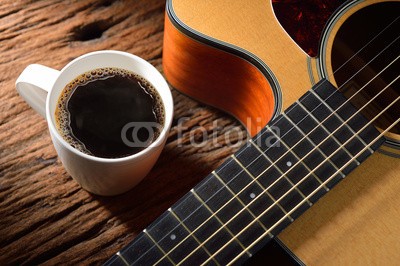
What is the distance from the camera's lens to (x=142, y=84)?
0.70 metres

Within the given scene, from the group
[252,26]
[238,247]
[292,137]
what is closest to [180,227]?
[238,247]

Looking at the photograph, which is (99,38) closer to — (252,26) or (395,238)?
(252,26)

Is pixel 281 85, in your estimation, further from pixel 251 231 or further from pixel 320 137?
pixel 251 231

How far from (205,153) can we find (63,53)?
26cm

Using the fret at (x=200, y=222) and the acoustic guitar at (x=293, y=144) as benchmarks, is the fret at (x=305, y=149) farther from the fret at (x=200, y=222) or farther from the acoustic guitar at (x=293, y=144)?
the fret at (x=200, y=222)

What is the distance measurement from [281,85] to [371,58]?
161 mm

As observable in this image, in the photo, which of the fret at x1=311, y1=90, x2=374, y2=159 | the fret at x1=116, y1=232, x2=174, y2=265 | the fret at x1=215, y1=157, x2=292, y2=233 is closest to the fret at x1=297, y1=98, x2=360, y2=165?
the fret at x1=311, y1=90, x2=374, y2=159

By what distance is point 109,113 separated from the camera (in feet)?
2.24

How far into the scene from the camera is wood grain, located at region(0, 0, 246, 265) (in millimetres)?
740

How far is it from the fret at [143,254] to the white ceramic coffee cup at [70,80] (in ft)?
0.31

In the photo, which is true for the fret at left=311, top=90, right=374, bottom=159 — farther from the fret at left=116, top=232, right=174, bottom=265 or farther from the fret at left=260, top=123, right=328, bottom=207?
the fret at left=116, top=232, right=174, bottom=265

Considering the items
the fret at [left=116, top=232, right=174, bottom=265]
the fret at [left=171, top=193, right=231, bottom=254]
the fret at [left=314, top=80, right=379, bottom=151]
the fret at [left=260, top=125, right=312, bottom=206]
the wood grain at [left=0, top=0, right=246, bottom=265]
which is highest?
the fret at [left=314, top=80, right=379, bottom=151]

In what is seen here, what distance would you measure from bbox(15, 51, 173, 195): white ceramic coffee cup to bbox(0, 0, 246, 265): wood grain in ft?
0.24

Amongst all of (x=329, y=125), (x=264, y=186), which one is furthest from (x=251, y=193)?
(x=329, y=125)
